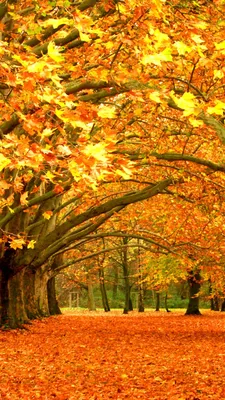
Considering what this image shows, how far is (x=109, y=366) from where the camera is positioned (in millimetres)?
10625

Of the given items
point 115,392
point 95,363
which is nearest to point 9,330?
point 95,363

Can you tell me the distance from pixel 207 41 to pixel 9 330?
11973 millimetres

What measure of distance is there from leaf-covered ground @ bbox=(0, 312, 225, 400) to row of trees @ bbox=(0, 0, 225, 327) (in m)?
2.28

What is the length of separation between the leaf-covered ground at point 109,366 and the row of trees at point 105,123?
2276 mm

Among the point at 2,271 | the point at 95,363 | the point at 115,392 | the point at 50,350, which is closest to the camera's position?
the point at 115,392

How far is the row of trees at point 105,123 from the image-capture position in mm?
4383

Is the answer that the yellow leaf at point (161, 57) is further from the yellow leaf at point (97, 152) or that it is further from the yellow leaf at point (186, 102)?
the yellow leaf at point (97, 152)

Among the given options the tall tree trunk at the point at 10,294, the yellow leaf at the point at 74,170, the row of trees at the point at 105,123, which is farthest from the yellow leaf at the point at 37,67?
the tall tree trunk at the point at 10,294

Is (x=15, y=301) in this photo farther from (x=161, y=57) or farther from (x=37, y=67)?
(x=161, y=57)

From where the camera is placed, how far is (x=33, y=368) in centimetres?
1024

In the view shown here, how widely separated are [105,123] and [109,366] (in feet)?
17.0

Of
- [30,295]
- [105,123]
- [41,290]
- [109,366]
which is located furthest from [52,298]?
[105,123]

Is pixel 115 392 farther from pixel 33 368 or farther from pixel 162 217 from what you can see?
pixel 162 217

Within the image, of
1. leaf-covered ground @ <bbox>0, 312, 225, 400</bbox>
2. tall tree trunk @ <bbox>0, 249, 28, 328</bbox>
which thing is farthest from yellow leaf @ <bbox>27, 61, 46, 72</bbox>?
tall tree trunk @ <bbox>0, 249, 28, 328</bbox>
